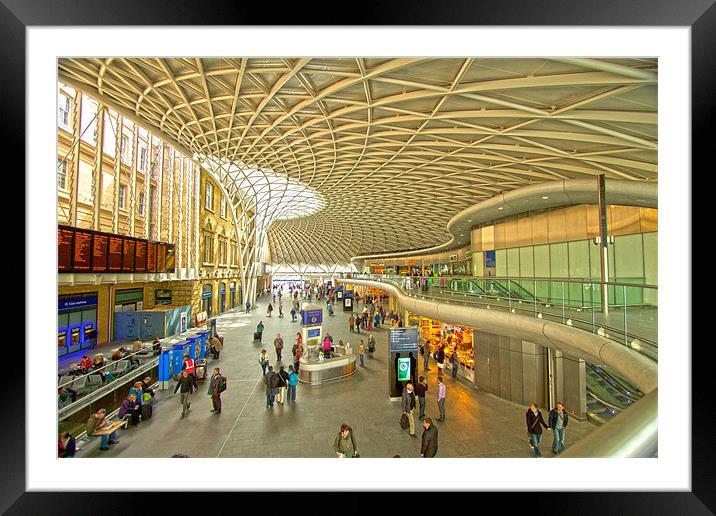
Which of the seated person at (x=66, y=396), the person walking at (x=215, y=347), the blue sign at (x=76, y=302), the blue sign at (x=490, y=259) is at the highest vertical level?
the blue sign at (x=490, y=259)

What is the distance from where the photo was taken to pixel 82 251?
43.3 ft

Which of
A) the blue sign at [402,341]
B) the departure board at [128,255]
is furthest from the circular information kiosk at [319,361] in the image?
the departure board at [128,255]

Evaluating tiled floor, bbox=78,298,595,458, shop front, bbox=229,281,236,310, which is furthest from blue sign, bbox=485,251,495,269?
shop front, bbox=229,281,236,310

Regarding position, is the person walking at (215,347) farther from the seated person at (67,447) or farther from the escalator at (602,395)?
the escalator at (602,395)

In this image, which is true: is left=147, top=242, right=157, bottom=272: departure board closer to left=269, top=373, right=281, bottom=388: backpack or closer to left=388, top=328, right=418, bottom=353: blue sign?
left=269, top=373, right=281, bottom=388: backpack

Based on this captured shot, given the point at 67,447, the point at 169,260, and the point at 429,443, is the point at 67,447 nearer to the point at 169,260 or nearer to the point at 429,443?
the point at 429,443

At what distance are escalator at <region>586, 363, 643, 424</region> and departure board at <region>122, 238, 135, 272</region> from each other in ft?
67.9

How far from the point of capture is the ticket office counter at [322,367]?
13.6m

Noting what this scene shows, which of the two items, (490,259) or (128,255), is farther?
(490,259)

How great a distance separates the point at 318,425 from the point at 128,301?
685 inches

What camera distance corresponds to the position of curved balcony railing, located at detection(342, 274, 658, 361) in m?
5.77

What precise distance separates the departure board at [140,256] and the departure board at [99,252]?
2.26 meters

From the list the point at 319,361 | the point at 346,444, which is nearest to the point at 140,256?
the point at 319,361
